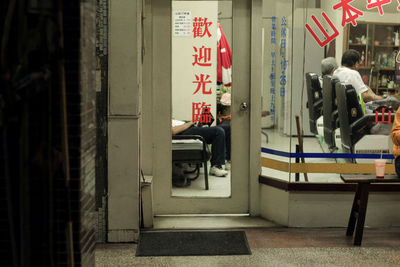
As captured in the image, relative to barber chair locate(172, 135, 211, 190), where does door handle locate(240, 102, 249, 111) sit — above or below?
above

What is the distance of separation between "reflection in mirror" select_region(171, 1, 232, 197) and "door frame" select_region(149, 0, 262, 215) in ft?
0.27

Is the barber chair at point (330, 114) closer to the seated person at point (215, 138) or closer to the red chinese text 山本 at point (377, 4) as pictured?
the red chinese text 山本 at point (377, 4)

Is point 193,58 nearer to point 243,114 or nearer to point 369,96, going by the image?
point 243,114

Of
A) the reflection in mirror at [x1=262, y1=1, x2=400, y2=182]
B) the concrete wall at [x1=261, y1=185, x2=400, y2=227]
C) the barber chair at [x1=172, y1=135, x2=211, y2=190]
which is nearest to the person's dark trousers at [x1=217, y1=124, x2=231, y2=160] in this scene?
the barber chair at [x1=172, y1=135, x2=211, y2=190]

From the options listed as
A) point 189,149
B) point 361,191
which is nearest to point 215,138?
point 189,149

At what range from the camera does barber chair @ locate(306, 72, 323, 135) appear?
5082mm

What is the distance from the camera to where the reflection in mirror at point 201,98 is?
541 centimetres

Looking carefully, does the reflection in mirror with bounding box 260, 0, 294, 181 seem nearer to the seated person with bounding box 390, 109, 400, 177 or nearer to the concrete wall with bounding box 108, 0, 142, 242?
the seated person with bounding box 390, 109, 400, 177

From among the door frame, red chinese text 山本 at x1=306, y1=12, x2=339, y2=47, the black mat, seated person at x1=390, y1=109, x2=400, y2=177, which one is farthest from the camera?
the door frame

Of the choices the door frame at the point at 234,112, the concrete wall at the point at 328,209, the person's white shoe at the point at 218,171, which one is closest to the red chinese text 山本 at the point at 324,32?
the door frame at the point at 234,112
